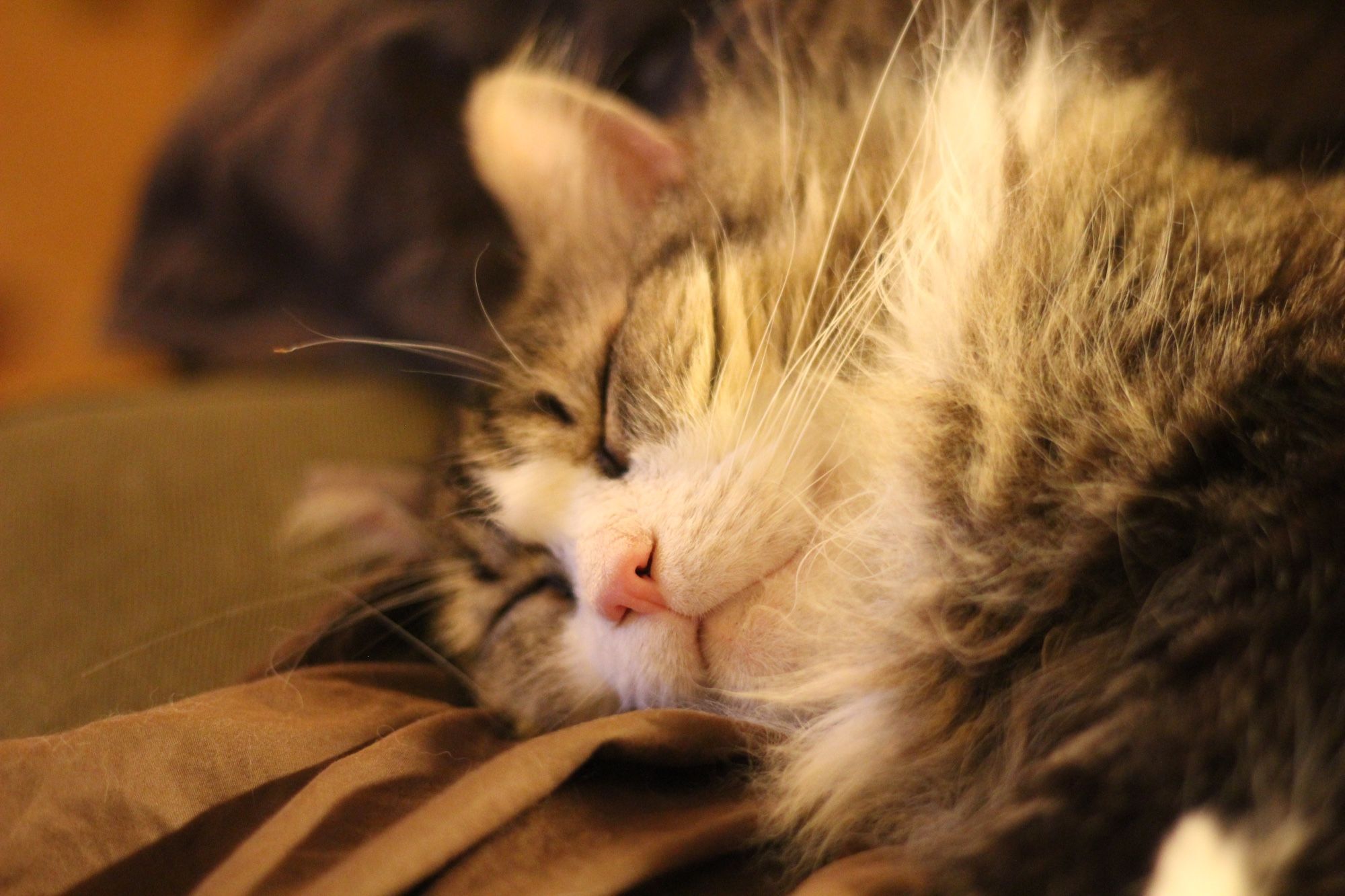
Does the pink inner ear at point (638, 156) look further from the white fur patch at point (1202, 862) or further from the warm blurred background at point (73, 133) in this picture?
the warm blurred background at point (73, 133)

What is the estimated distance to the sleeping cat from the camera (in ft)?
1.66

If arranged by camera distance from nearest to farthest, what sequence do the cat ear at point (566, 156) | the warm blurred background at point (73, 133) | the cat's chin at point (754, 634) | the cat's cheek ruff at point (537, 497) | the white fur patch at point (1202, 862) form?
the white fur patch at point (1202, 862)
the cat's chin at point (754, 634)
the cat's cheek ruff at point (537, 497)
the cat ear at point (566, 156)
the warm blurred background at point (73, 133)

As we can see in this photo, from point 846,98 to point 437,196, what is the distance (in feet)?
1.83

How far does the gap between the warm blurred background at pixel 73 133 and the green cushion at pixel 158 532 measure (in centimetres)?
188

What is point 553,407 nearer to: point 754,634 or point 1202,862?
point 754,634

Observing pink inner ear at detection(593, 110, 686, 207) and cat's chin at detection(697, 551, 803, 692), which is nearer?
cat's chin at detection(697, 551, 803, 692)

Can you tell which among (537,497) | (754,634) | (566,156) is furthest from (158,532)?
(754,634)

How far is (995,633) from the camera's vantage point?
63cm

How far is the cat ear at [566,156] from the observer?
1048mm

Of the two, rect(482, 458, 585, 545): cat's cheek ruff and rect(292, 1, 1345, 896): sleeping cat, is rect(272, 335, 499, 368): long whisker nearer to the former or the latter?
rect(292, 1, 1345, 896): sleeping cat

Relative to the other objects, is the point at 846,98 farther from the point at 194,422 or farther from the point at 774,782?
the point at 194,422

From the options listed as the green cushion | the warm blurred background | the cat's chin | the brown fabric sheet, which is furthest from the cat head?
the warm blurred background

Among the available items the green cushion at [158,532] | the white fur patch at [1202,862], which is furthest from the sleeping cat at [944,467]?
the green cushion at [158,532]

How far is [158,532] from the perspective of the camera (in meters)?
1.08
